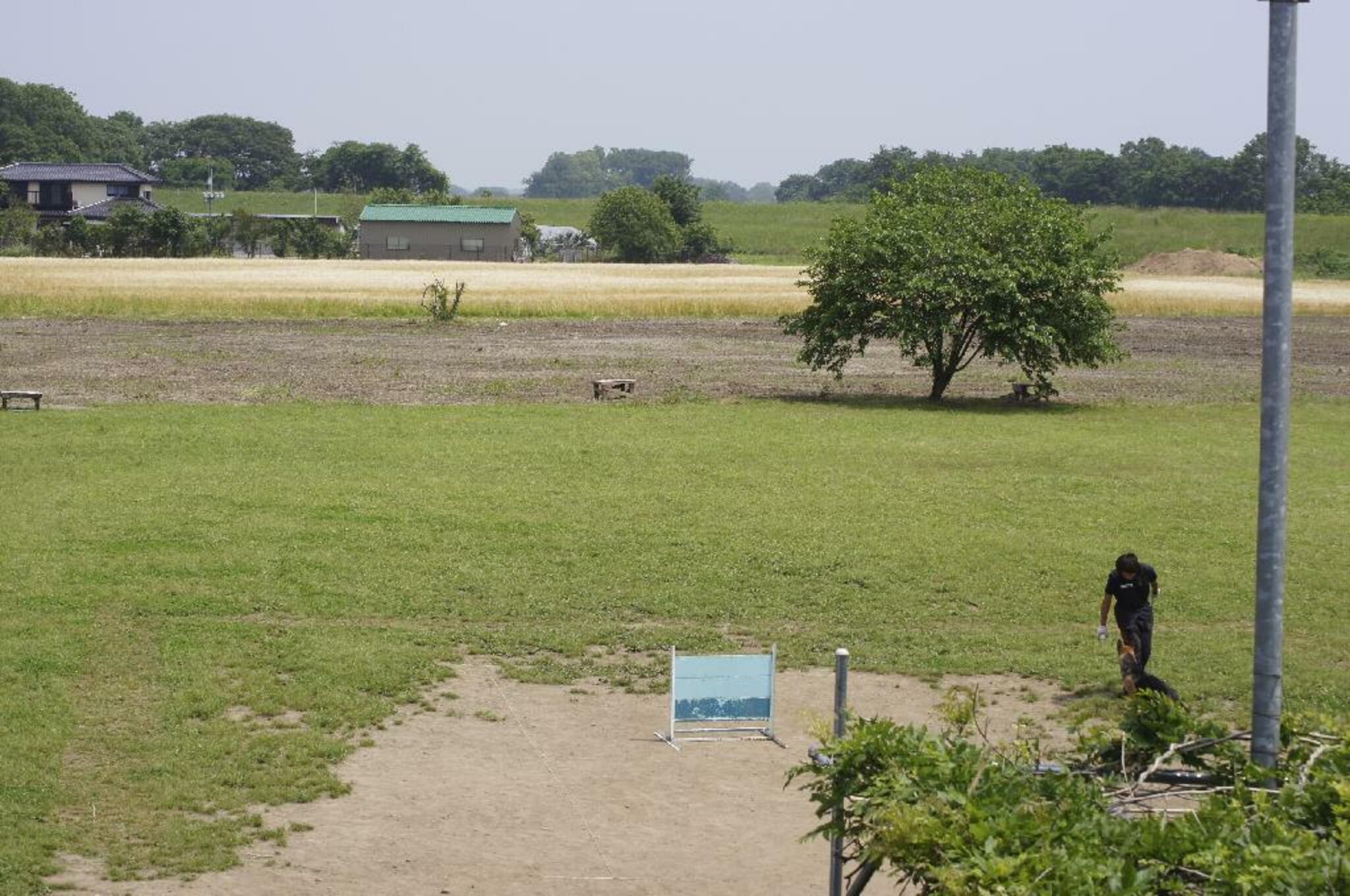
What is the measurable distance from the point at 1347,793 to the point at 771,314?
6138 cm

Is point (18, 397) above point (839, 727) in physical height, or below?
above

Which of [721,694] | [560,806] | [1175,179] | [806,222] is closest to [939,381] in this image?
[721,694]

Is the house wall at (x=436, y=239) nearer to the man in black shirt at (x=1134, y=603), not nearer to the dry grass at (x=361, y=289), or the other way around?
the dry grass at (x=361, y=289)

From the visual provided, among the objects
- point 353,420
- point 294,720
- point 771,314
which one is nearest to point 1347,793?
point 294,720

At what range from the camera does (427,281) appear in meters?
81.6

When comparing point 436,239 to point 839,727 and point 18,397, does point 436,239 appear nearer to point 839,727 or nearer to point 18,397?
point 18,397

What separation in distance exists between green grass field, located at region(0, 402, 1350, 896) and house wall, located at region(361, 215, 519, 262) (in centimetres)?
9105

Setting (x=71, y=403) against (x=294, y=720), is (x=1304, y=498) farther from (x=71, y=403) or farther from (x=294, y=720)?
(x=71, y=403)

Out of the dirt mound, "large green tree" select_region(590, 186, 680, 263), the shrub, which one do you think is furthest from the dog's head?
"large green tree" select_region(590, 186, 680, 263)

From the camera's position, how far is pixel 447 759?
1340 cm

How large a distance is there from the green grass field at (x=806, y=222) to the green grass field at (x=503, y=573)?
77133mm

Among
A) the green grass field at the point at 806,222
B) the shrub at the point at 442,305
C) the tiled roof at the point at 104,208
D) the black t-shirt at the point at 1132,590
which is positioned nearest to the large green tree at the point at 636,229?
the green grass field at the point at 806,222

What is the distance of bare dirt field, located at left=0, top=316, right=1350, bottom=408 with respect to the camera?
4012cm

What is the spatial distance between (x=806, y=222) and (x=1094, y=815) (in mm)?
148068
